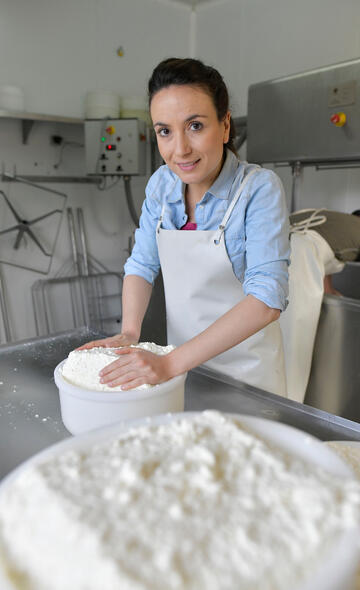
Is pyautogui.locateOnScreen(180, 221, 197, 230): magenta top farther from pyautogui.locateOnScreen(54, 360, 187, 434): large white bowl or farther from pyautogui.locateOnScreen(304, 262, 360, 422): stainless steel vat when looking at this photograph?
pyautogui.locateOnScreen(304, 262, 360, 422): stainless steel vat

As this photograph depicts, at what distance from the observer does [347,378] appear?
1.95m

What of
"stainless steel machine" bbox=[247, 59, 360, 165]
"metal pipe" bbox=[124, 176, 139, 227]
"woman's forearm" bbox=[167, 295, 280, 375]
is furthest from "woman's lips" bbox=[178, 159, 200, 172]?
"metal pipe" bbox=[124, 176, 139, 227]

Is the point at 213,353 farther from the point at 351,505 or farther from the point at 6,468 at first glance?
the point at 351,505

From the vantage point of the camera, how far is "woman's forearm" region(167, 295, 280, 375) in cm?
100

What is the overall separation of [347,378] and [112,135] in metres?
2.15

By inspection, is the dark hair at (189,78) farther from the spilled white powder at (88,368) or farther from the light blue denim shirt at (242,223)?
the spilled white powder at (88,368)

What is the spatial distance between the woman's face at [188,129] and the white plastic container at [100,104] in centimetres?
237

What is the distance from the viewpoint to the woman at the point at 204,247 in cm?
107

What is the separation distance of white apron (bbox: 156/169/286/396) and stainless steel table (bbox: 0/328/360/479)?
0.26m

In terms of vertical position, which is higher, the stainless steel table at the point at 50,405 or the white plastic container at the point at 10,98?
the white plastic container at the point at 10,98

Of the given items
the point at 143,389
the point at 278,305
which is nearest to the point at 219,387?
the point at 278,305

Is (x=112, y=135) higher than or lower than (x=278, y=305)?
higher

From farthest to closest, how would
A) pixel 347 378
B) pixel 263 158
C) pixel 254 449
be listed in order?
pixel 263 158
pixel 347 378
pixel 254 449

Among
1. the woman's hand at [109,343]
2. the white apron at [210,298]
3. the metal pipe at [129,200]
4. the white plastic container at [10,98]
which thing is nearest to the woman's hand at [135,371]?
the woman's hand at [109,343]
